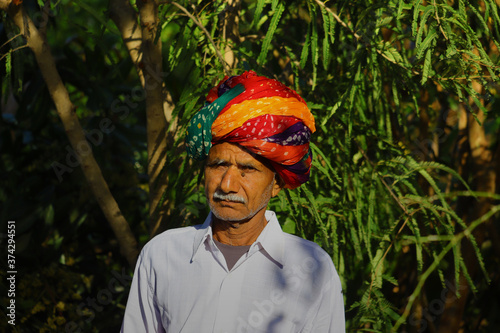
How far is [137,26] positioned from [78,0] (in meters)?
0.37

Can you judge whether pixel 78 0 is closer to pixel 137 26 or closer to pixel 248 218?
pixel 137 26

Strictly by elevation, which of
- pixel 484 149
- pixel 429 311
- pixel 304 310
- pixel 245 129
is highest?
pixel 245 129

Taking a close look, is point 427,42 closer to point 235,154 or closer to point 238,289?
point 235,154

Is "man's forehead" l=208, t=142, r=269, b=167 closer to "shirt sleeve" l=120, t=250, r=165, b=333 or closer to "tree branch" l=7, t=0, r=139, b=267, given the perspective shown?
"shirt sleeve" l=120, t=250, r=165, b=333

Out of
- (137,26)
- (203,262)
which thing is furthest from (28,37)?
(203,262)

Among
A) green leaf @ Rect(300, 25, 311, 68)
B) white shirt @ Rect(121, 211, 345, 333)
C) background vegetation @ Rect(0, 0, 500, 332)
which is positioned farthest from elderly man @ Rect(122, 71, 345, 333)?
green leaf @ Rect(300, 25, 311, 68)

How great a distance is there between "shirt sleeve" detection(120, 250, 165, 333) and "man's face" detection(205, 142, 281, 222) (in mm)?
269

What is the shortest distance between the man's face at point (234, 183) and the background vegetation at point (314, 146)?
16.2 inches

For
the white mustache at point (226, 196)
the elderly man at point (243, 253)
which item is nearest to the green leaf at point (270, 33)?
the elderly man at point (243, 253)

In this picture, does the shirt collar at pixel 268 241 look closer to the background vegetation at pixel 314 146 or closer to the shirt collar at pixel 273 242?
the shirt collar at pixel 273 242

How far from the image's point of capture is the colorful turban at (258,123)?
4.22 ft

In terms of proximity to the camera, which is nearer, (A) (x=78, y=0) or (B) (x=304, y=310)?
(B) (x=304, y=310)

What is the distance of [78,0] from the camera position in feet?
6.03

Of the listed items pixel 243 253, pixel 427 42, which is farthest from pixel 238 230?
pixel 427 42
